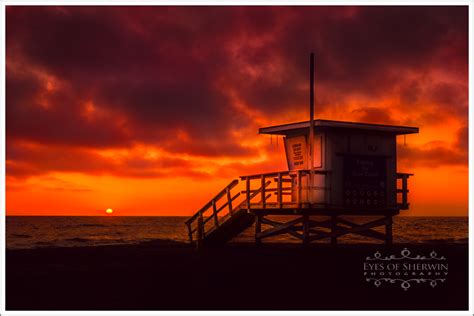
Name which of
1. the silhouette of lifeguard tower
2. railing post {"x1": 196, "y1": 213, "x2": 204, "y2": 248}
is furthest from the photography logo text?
railing post {"x1": 196, "y1": 213, "x2": 204, "y2": 248}

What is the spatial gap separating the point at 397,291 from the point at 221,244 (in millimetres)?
14982

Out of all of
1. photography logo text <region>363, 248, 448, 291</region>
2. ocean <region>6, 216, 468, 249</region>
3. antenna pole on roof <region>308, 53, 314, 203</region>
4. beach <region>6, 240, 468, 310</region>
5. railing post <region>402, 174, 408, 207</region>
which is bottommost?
ocean <region>6, 216, 468, 249</region>

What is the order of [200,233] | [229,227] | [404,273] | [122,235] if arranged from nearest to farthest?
[404,273], [229,227], [200,233], [122,235]

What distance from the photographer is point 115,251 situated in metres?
30.5

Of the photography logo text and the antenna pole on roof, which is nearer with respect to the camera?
the photography logo text

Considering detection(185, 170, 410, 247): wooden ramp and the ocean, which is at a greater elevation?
detection(185, 170, 410, 247): wooden ramp

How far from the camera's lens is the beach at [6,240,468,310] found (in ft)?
52.1

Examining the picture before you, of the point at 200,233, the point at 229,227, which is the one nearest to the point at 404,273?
the point at 229,227

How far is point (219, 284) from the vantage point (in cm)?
1867

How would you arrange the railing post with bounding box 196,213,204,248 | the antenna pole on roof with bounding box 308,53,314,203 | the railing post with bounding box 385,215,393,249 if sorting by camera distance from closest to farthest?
the antenna pole on roof with bounding box 308,53,314,203 < the railing post with bounding box 385,215,393,249 < the railing post with bounding box 196,213,204,248

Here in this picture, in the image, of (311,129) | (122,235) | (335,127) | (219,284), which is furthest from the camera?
(122,235)

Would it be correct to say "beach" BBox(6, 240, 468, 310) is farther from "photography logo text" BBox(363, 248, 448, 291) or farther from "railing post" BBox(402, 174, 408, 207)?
"railing post" BBox(402, 174, 408, 207)

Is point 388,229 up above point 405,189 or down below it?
below

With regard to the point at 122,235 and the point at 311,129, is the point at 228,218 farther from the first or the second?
the point at 122,235
